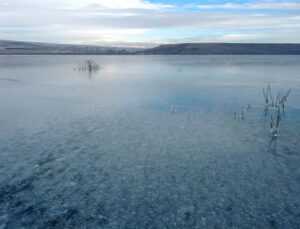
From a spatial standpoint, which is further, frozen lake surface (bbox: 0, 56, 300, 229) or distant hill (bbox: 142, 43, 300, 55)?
distant hill (bbox: 142, 43, 300, 55)

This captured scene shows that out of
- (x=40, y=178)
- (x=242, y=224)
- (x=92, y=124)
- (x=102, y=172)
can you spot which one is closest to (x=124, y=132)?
(x=92, y=124)

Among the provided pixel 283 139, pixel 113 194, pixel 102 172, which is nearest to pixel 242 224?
pixel 113 194

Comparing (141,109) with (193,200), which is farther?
(141,109)

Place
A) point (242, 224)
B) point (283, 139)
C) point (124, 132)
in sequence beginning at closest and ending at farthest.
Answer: point (242, 224), point (283, 139), point (124, 132)

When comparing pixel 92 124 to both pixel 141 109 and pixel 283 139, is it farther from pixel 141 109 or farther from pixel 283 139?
pixel 283 139

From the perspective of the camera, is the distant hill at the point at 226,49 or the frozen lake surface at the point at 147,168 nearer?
the frozen lake surface at the point at 147,168

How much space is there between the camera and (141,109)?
54.4 feet

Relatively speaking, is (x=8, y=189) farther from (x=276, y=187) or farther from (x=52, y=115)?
(x=52, y=115)

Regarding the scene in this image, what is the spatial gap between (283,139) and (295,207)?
487 cm

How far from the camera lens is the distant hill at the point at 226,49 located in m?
145

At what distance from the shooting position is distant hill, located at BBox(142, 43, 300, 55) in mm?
144750

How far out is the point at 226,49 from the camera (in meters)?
152

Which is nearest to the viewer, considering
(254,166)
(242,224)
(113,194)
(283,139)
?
(242,224)

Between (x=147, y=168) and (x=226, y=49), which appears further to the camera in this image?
(x=226, y=49)
